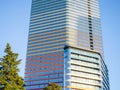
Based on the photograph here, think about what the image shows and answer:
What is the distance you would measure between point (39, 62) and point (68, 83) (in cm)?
4826

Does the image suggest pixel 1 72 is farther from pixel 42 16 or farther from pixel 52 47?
pixel 42 16

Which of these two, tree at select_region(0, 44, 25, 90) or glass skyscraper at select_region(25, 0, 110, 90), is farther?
glass skyscraper at select_region(25, 0, 110, 90)

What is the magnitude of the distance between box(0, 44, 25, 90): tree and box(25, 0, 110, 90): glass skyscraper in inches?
3478

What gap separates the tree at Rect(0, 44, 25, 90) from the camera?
113 ft

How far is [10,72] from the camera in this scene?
115 feet

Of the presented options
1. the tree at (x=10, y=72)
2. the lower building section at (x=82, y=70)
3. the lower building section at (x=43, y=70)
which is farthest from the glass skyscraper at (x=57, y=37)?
the tree at (x=10, y=72)

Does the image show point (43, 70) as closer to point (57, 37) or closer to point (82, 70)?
point (57, 37)

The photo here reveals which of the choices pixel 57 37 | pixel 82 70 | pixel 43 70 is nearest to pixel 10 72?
pixel 82 70

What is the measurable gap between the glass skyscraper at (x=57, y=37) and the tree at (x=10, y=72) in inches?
3478

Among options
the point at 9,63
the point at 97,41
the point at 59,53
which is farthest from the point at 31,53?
the point at 9,63

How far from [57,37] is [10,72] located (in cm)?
12976

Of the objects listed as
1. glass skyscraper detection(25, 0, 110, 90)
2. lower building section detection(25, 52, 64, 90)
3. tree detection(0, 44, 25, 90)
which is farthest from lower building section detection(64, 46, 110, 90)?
tree detection(0, 44, 25, 90)

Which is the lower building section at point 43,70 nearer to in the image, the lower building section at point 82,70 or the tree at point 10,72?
the lower building section at point 82,70

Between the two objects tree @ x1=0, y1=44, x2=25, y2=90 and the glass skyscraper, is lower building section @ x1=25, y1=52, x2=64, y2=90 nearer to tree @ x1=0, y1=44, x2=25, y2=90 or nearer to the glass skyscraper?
the glass skyscraper
